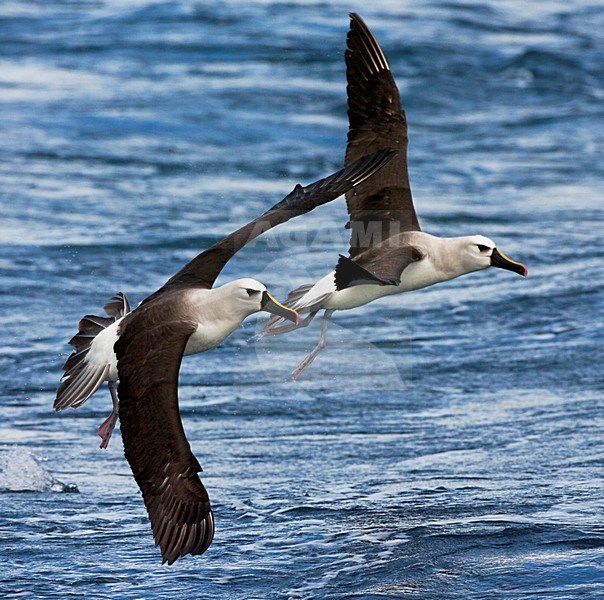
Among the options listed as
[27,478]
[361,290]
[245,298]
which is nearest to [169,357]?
[245,298]

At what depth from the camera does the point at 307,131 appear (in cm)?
2252

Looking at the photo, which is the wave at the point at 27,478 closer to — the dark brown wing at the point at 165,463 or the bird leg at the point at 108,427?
the bird leg at the point at 108,427

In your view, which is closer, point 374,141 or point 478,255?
point 478,255

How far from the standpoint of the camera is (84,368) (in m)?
8.60

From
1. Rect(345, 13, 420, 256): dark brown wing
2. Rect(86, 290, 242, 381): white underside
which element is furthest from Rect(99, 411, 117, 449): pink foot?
Rect(345, 13, 420, 256): dark brown wing

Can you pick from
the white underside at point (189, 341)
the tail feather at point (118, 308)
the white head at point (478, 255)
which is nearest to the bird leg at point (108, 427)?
the white underside at point (189, 341)

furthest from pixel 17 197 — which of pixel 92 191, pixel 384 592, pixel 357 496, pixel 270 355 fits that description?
pixel 384 592

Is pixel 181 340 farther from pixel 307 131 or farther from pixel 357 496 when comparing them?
pixel 307 131

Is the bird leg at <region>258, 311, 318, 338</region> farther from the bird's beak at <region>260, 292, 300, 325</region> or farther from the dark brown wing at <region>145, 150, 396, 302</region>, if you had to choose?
the bird's beak at <region>260, 292, 300, 325</region>

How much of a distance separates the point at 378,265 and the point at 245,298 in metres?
1.25

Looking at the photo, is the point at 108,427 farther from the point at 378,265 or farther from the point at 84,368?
the point at 378,265

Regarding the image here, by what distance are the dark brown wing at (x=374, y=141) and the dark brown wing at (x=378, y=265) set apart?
24 cm

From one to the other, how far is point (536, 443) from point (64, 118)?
14.0 m

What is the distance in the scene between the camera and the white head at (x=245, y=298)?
814 cm
